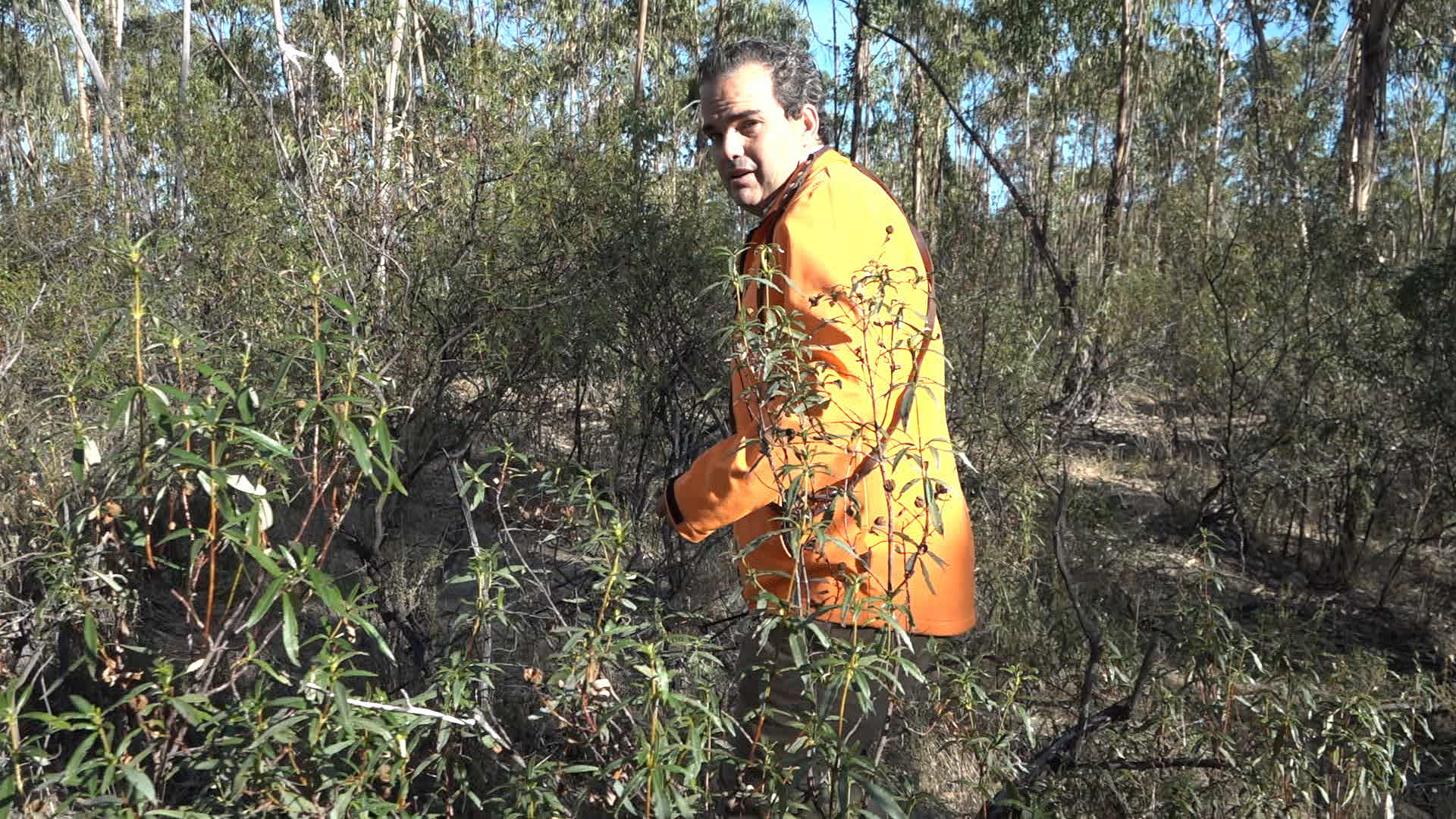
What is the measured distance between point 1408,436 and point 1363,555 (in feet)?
2.23

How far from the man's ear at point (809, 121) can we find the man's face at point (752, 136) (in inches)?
1.4

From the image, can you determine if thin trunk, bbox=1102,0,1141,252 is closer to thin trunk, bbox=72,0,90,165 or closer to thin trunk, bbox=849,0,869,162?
thin trunk, bbox=849,0,869,162

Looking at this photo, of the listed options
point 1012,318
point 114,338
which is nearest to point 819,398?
point 114,338

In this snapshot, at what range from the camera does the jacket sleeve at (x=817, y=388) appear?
150 cm

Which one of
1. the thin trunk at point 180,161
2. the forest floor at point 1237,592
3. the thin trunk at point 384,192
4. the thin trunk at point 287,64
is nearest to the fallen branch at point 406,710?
the forest floor at point 1237,592

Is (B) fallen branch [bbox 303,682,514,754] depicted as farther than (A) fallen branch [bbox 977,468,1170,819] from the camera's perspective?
No

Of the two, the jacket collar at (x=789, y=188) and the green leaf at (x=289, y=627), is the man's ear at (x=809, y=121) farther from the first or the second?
the green leaf at (x=289, y=627)

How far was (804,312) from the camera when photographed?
1582mm

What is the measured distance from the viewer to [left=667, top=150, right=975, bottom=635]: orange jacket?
148 cm

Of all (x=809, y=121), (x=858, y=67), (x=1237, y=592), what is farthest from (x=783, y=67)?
(x=858, y=67)

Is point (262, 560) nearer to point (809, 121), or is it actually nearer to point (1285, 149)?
point (809, 121)

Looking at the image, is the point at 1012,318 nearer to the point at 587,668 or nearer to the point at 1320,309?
the point at 1320,309

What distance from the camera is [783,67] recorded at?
6.01 ft

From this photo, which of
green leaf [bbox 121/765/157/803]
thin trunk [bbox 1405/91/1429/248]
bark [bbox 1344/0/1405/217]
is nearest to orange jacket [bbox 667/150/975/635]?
green leaf [bbox 121/765/157/803]
